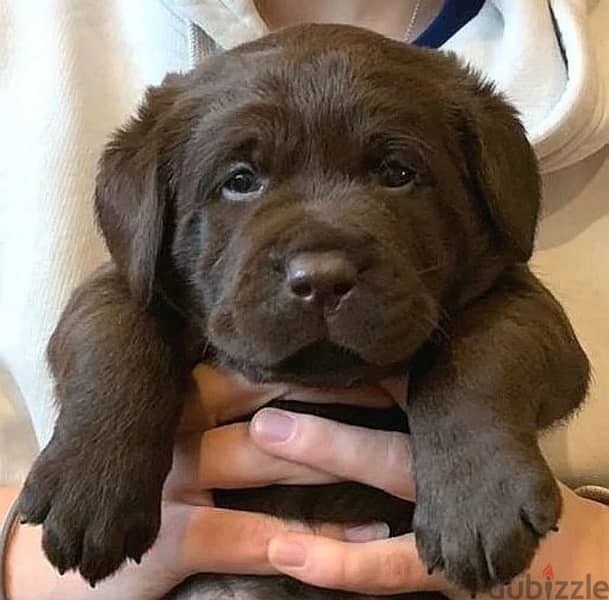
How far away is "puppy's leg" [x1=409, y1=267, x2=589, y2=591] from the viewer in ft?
4.55

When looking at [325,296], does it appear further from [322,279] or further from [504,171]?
[504,171]

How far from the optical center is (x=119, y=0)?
2004 mm

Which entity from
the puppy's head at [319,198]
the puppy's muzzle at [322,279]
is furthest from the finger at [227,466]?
the puppy's muzzle at [322,279]

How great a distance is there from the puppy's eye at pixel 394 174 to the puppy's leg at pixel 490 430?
0.57ft

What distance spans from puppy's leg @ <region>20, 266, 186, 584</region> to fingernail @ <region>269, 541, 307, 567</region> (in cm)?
14

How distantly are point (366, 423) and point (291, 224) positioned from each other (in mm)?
313

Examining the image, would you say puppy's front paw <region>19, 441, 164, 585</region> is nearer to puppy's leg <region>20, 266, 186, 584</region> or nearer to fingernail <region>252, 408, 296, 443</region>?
puppy's leg <region>20, 266, 186, 584</region>

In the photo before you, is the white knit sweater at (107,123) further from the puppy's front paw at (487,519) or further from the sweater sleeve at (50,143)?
the puppy's front paw at (487,519)

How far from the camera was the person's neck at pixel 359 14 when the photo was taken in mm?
2043

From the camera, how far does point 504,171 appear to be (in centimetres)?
153

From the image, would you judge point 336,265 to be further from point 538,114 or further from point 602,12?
point 602,12

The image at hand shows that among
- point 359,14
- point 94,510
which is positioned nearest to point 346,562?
point 94,510

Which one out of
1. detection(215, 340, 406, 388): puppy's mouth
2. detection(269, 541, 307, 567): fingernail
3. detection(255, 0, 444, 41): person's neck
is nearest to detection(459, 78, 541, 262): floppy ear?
detection(215, 340, 406, 388): puppy's mouth
